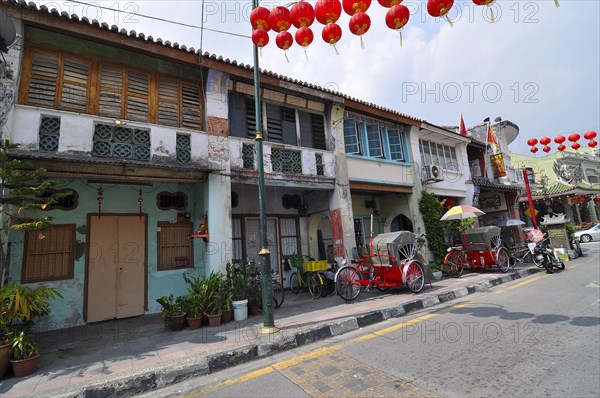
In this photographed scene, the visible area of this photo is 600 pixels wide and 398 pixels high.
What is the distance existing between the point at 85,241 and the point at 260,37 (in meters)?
6.32

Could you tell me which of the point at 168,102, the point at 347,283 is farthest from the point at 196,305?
the point at 168,102

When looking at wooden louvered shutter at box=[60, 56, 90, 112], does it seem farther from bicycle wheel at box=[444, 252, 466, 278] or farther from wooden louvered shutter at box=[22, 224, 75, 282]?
bicycle wheel at box=[444, 252, 466, 278]

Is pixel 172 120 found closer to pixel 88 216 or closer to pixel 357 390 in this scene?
pixel 88 216

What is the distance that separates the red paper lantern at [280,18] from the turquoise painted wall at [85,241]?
4919 mm

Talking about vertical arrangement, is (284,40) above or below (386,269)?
above

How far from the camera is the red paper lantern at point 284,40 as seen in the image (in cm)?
526

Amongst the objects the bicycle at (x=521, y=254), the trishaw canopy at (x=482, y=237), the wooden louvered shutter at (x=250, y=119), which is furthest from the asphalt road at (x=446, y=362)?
the bicycle at (x=521, y=254)

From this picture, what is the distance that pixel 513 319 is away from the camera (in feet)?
18.2

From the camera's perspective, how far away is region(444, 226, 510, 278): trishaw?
11219 millimetres

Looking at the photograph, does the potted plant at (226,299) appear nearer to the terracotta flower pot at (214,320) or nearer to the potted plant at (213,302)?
the potted plant at (213,302)

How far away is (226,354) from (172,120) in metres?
5.74

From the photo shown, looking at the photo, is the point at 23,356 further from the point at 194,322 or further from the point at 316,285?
the point at 316,285

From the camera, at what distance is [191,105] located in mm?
7902

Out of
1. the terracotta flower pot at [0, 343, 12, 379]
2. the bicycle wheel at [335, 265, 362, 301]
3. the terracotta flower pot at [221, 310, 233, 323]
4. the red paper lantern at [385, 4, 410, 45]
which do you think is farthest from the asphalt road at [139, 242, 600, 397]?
the red paper lantern at [385, 4, 410, 45]
